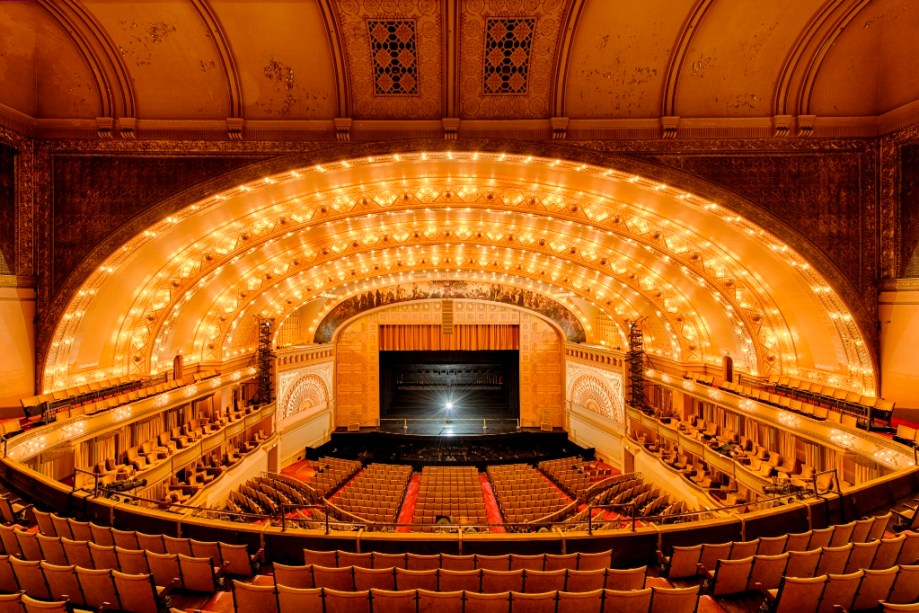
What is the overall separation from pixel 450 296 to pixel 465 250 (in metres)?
7.66

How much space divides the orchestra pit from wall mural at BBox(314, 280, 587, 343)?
7393mm

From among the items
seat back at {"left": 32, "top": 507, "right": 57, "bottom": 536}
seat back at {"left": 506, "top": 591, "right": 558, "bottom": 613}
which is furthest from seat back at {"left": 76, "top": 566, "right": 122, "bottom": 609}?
seat back at {"left": 506, "top": 591, "right": 558, "bottom": 613}

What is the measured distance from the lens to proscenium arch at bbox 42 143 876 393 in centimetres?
1107

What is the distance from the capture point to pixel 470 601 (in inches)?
181

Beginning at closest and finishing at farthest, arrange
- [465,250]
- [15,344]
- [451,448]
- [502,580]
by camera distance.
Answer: [502,580]
[15,344]
[465,250]
[451,448]

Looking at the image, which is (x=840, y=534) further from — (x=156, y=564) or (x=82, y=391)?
(x=82, y=391)

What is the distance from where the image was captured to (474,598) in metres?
4.60

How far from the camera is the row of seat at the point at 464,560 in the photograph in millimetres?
5488

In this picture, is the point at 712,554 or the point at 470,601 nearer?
the point at 470,601

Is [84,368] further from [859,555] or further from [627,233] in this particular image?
[859,555]

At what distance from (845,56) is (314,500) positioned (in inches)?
748

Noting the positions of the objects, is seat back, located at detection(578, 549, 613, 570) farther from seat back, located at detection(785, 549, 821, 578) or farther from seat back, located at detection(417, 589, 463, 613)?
seat back, located at detection(785, 549, 821, 578)

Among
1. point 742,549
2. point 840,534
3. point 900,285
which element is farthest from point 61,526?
point 900,285

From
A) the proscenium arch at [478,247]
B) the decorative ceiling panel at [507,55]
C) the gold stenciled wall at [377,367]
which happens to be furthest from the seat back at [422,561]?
the gold stenciled wall at [377,367]
